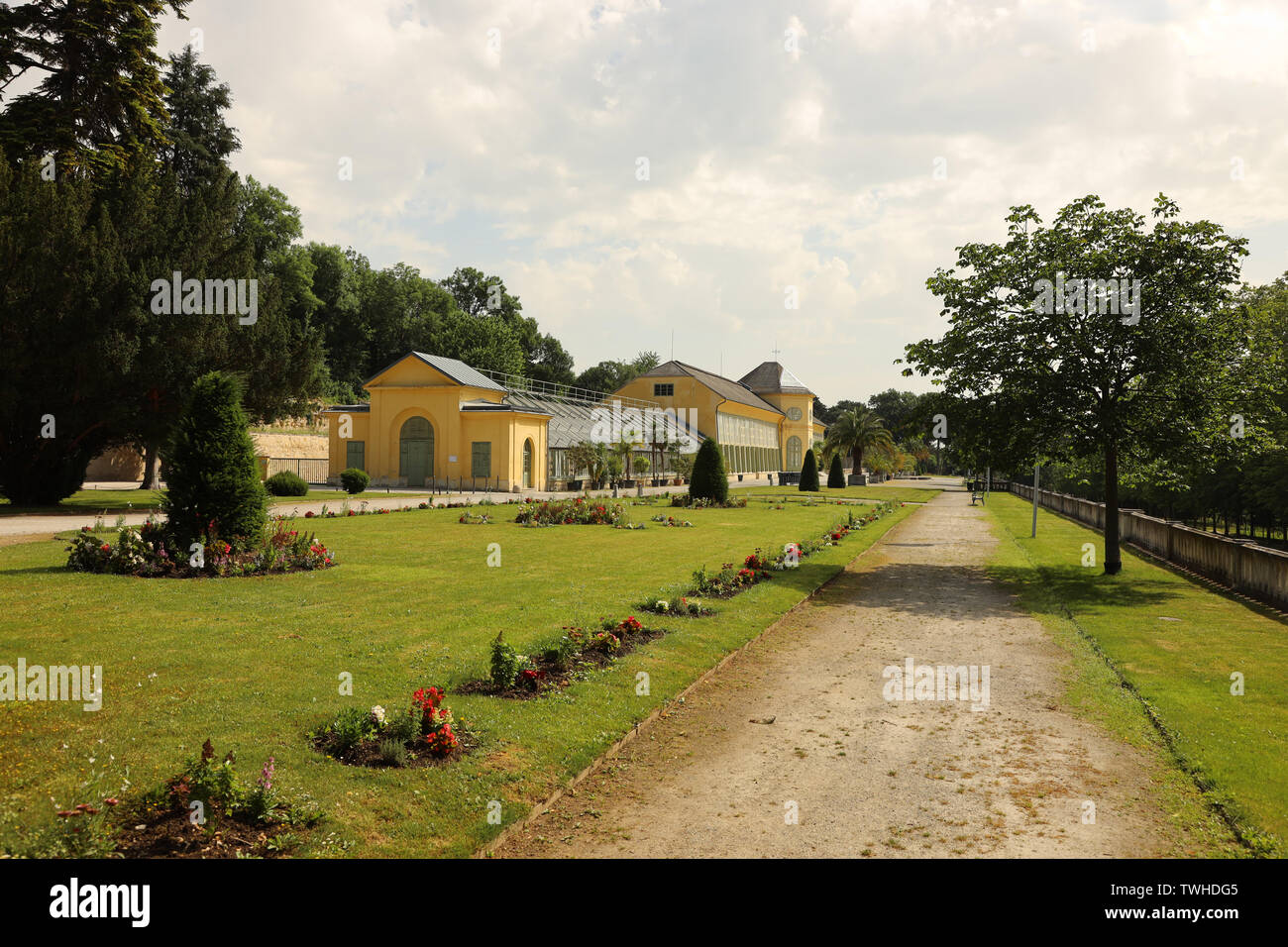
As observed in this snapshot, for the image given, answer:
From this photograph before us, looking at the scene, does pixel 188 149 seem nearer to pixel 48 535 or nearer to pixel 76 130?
pixel 76 130

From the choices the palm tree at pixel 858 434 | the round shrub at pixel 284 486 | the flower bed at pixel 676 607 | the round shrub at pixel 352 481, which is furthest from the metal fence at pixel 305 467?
the flower bed at pixel 676 607

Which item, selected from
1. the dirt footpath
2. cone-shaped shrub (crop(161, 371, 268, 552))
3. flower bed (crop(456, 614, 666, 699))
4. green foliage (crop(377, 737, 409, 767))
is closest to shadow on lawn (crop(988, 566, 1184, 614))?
the dirt footpath

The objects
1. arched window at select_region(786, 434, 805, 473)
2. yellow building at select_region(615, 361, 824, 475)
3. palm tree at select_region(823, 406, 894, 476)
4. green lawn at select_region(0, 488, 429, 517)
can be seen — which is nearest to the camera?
green lawn at select_region(0, 488, 429, 517)

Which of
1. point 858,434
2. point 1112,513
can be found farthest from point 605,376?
point 1112,513

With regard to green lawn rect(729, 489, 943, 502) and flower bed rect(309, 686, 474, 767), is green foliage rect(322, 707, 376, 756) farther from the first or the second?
green lawn rect(729, 489, 943, 502)

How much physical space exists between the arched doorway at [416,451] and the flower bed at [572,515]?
22.1 m

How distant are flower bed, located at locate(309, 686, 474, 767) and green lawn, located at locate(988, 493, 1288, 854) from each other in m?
5.65

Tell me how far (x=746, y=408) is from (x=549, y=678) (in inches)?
3276

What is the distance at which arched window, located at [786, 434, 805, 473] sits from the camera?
10694 centimetres

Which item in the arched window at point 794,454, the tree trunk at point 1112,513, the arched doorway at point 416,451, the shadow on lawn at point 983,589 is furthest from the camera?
the arched window at point 794,454

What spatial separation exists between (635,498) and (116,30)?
94.1 ft

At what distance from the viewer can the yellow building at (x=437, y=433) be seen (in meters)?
48.2

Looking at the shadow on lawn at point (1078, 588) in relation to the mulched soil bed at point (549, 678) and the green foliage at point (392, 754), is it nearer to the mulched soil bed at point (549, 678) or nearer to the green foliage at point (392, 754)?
the mulched soil bed at point (549, 678)

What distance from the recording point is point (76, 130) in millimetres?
30188
